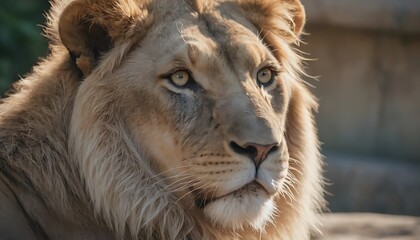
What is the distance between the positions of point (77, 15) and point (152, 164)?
694 millimetres

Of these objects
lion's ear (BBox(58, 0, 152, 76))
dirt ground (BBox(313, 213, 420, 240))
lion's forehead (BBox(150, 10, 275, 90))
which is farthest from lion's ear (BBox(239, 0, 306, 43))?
dirt ground (BBox(313, 213, 420, 240))

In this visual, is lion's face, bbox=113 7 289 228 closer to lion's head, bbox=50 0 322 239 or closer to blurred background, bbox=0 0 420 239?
lion's head, bbox=50 0 322 239

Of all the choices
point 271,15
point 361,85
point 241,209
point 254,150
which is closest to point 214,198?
point 241,209

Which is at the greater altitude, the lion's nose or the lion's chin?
the lion's nose

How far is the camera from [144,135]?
13.6ft

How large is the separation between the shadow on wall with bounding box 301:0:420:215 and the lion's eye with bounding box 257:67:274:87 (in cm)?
436

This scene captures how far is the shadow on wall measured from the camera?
8659 millimetres

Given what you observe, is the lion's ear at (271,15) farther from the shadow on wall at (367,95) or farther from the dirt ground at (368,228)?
the shadow on wall at (367,95)

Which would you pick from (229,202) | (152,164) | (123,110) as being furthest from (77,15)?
(229,202)

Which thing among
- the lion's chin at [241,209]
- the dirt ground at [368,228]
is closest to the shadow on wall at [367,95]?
the dirt ground at [368,228]

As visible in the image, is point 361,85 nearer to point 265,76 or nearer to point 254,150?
point 265,76

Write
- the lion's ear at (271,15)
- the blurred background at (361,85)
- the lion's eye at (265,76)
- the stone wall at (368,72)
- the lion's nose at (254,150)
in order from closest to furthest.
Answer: the lion's nose at (254,150) → the lion's eye at (265,76) → the lion's ear at (271,15) → the blurred background at (361,85) → the stone wall at (368,72)

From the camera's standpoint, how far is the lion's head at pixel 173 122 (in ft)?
13.1

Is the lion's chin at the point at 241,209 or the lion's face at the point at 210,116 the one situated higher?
the lion's face at the point at 210,116
